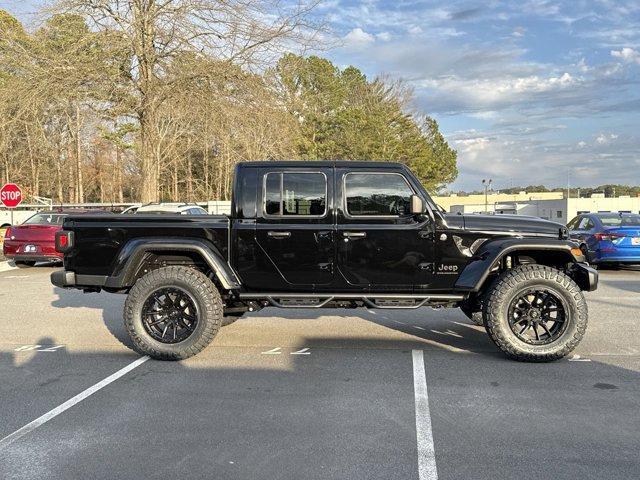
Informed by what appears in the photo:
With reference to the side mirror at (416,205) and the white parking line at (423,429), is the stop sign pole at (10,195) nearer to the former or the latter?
the side mirror at (416,205)

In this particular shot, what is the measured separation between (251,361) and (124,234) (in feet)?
6.20

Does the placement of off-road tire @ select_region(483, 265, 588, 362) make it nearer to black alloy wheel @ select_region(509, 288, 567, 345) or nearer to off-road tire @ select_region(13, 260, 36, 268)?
black alloy wheel @ select_region(509, 288, 567, 345)

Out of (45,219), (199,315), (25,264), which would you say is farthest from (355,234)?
(25,264)

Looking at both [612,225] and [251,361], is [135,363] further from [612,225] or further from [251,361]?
[612,225]

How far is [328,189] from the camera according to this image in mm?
6027

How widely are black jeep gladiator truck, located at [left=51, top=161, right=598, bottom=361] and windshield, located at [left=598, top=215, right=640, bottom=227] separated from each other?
9.05 metres

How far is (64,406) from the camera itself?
4582mm

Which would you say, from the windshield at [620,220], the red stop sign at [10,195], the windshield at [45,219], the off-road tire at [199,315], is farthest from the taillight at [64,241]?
the red stop sign at [10,195]

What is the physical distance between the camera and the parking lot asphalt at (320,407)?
11.7 feet

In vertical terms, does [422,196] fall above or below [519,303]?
above

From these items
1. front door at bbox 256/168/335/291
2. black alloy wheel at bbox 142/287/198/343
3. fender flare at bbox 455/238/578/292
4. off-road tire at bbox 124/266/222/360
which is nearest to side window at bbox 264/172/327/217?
front door at bbox 256/168/335/291

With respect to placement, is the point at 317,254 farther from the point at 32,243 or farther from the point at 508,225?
the point at 32,243

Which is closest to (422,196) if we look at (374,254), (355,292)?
(374,254)

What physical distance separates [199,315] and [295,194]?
5.27 ft
